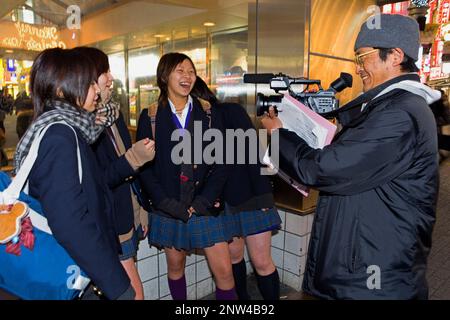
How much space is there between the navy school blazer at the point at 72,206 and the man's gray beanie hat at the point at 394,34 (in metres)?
1.23

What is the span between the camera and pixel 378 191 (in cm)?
135

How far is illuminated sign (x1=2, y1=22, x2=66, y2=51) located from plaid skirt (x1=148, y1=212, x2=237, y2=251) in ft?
5.80

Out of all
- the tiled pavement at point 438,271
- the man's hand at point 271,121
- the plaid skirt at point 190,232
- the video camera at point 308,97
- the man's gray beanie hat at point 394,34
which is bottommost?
the tiled pavement at point 438,271

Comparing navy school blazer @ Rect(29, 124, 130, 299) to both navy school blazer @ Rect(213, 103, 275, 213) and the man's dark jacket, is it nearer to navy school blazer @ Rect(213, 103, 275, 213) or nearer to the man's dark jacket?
the man's dark jacket

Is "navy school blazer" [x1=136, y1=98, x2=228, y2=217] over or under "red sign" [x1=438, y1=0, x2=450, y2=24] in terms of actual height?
under

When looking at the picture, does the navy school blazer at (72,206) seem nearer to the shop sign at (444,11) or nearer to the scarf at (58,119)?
the scarf at (58,119)

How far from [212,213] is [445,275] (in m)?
2.71

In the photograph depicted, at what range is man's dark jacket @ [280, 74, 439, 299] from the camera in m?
1.26

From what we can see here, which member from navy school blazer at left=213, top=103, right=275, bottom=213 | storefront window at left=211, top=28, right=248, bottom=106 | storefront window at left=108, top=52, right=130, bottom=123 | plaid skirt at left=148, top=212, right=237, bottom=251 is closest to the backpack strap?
navy school blazer at left=213, top=103, right=275, bottom=213

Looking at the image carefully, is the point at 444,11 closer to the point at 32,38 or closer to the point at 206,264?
the point at 206,264

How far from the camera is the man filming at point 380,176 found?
126cm

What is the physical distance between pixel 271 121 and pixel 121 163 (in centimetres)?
80

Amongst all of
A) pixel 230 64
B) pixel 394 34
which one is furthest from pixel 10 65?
pixel 394 34

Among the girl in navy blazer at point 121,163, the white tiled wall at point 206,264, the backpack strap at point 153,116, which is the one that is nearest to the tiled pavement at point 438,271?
the white tiled wall at point 206,264
